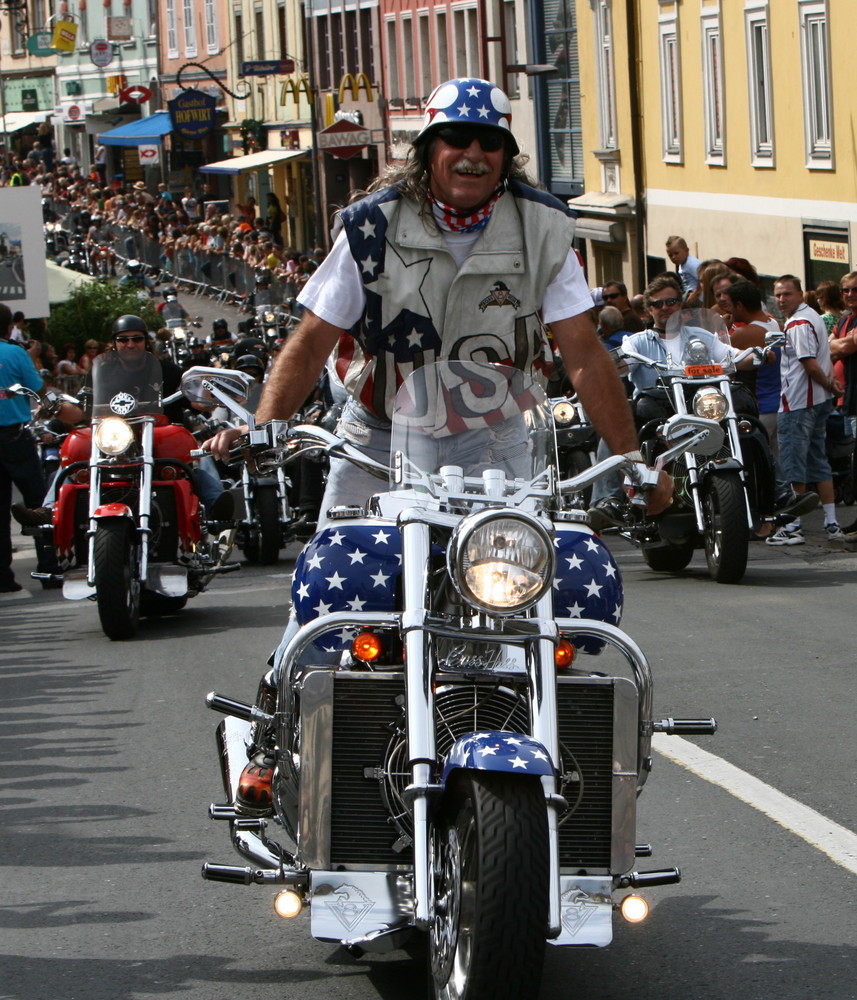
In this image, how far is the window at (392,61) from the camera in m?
55.7

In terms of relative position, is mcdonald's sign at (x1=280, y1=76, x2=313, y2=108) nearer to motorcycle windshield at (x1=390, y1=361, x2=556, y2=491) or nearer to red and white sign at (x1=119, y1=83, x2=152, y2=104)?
red and white sign at (x1=119, y1=83, x2=152, y2=104)

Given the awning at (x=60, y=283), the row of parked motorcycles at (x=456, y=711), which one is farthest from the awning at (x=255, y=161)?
the row of parked motorcycles at (x=456, y=711)

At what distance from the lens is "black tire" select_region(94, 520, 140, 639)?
11.0 meters

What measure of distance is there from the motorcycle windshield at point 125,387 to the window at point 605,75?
24809 mm

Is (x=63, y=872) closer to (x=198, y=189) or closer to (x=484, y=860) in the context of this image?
(x=484, y=860)

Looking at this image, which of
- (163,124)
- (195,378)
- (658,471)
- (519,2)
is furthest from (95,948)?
(163,124)

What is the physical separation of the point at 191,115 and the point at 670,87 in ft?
95.0

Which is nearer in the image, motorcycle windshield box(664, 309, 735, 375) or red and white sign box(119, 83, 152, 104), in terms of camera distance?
motorcycle windshield box(664, 309, 735, 375)

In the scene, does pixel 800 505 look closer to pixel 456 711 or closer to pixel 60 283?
pixel 456 711

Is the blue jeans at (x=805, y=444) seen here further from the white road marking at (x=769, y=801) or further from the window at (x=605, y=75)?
the window at (x=605, y=75)

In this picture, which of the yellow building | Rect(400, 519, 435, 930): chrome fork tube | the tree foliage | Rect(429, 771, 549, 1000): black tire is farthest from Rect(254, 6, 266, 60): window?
Rect(429, 771, 549, 1000): black tire

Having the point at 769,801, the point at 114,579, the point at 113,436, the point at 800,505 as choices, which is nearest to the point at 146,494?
the point at 113,436

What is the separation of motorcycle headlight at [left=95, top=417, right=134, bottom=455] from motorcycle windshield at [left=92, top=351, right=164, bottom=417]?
0.69ft

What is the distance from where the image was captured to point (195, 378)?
5059 mm
